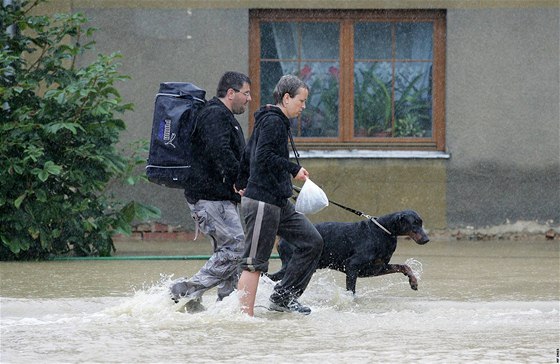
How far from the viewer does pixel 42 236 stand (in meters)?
12.9

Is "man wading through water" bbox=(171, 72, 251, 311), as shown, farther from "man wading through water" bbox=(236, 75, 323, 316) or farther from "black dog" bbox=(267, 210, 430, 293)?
"black dog" bbox=(267, 210, 430, 293)

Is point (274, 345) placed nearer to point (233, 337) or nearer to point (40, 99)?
point (233, 337)

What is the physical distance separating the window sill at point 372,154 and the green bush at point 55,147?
3226mm

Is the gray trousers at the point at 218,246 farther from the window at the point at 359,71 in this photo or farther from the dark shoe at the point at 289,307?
the window at the point at 359,71

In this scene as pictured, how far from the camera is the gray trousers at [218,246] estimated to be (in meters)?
8.86

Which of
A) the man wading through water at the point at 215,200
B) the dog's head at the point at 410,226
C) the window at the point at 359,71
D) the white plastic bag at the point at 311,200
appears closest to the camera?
the white plastic bag at the point at 311,200

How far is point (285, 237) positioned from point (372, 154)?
23.7ft

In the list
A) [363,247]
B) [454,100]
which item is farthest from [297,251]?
[454,100]

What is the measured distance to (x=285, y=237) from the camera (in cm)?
898

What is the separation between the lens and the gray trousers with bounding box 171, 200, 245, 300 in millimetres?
8859

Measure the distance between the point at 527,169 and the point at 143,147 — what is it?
17.1 feet

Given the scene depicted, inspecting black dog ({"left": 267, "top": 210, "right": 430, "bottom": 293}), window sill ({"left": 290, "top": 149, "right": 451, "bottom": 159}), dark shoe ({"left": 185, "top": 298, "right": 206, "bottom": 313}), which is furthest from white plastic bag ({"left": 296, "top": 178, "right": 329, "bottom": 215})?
window sill ({"left": 290, "top": 149, "right": 451, "bottom": 159})

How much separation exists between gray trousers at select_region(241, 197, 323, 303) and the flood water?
0.72 ft

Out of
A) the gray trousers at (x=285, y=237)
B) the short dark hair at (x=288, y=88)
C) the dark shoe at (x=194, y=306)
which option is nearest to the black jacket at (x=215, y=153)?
the gray trousers at (x=285, y=237)
